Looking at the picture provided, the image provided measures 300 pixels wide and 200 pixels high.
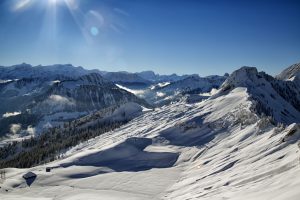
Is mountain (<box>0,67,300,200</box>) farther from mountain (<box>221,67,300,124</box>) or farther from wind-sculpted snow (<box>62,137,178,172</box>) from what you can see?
mountain (<box>221,67,300,124</box>)

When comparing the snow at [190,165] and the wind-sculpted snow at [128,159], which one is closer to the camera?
the snow at [190,165]

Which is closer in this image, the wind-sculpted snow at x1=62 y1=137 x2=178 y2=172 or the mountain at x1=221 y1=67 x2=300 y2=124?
the wind-sculpted snow at x1=62 y1=137 x2=178 y2=172

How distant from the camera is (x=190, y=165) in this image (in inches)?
3514

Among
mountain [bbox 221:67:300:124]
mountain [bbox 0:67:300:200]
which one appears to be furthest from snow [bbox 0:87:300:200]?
mountain [bbox 221:67:300:124]

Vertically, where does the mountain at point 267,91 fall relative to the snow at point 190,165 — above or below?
above

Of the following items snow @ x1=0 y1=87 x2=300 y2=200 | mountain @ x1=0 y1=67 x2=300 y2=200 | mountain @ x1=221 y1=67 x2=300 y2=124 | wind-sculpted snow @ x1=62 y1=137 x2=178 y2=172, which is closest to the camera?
snow @ x1=0 y1=87 x2=300 y2=200

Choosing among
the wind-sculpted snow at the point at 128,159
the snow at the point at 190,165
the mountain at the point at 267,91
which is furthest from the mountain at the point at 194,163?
the mountain at the point at 267,91

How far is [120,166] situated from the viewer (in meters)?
100

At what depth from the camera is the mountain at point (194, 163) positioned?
48031 mm

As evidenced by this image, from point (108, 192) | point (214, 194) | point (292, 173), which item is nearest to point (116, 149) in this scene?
point (108, 192)

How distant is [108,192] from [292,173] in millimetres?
40325

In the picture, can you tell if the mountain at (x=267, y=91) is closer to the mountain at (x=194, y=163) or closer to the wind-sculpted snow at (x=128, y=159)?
the mountain at (x=194, y=163)

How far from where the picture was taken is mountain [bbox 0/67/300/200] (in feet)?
158

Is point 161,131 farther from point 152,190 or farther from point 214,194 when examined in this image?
point 214,194
